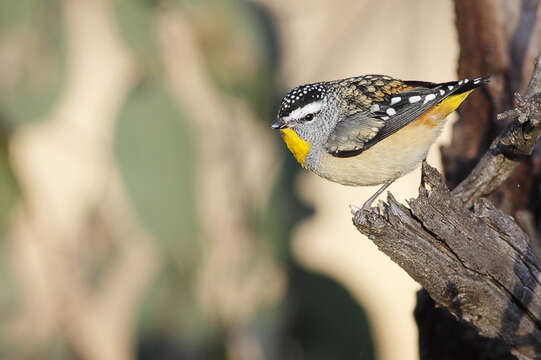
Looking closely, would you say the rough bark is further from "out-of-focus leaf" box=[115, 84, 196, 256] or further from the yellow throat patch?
"out-of-focus leaf" box=[115, 84, 196, 256]

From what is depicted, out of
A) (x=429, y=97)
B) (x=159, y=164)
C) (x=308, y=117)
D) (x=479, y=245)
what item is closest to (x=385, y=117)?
(x=429, y=97)

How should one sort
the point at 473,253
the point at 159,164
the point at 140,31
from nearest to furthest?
the point at 473,253 < the point at 159,164 < the point at 140,31

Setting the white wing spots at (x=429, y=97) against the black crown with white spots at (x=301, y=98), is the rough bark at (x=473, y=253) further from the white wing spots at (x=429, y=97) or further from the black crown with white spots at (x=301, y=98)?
the black crown with white spots at (x=301, y=98)

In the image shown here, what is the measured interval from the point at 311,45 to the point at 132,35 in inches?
73.5

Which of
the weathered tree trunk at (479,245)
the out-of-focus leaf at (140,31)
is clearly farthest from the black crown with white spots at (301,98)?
the out-of-focus leaf at (140,31)

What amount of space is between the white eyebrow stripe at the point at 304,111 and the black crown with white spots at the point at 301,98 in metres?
0.01

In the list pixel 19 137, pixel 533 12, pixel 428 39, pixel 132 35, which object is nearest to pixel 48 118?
pixel 19 137

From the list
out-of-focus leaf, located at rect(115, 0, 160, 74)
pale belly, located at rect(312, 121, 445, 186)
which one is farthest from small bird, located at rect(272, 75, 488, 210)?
out-of-focus leaf, located at rect(115, 0, 160, 74)

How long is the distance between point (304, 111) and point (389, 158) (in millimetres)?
406

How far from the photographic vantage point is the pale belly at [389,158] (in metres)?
2.75

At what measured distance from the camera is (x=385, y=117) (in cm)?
277

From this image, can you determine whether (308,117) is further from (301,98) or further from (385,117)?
(385,117)

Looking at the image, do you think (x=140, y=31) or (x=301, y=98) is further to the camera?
(x=140, y=31)

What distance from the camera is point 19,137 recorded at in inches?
162
